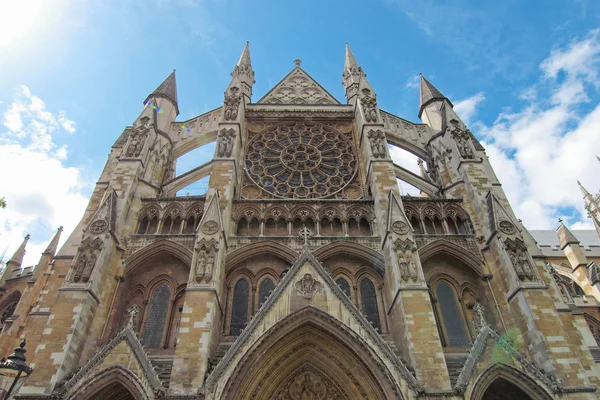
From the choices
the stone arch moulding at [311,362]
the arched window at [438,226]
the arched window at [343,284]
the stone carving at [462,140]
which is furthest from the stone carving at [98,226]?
the stone carving at [462,140]

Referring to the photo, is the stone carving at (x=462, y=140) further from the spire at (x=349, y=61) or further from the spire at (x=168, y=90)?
the spire at (x=168, y=90)

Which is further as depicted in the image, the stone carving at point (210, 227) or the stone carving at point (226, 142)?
the stone carving at point (226, 142)

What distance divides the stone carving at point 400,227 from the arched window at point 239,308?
18.5 ft

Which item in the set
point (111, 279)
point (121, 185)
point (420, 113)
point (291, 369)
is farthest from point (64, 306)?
point (420, 113)

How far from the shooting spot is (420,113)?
857 inches

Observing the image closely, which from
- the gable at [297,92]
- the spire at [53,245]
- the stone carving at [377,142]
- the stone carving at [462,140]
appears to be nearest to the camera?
the stone carving at [377,142]

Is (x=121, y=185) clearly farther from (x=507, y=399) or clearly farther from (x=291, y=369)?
(x=507, y=399)

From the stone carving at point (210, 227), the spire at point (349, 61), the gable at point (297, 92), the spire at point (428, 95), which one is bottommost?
the stone carving at point (210, 227)

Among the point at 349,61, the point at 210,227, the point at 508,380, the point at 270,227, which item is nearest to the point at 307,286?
the point at 270,227

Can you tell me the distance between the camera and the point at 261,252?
47.7 ft

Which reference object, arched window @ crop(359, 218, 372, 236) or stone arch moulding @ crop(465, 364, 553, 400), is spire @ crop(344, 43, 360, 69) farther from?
stone arch moulding @ crop(465, 364, 553, 400)

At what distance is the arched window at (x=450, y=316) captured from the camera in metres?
13.3

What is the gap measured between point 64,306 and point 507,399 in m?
13.6

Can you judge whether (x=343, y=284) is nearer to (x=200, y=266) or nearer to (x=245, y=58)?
(x=200, y=266)
